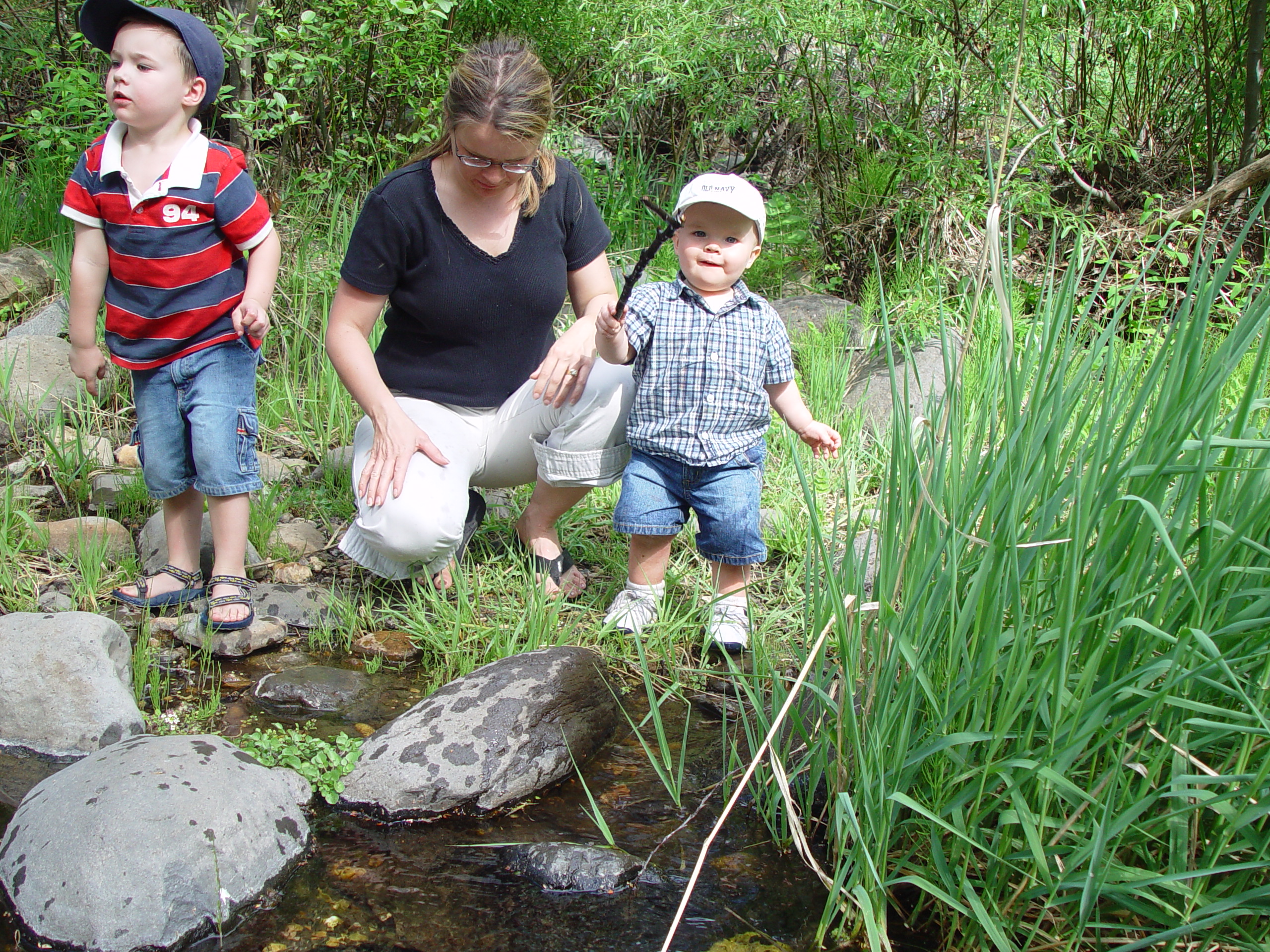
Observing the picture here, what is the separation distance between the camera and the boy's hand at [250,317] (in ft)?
9.50

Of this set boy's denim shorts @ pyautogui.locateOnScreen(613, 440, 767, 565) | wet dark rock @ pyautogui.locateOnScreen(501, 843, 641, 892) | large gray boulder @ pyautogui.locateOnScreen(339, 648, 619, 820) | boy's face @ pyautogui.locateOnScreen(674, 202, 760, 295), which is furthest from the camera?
boy's denim shorts @ pyautogui.locateOnScreen(613, 440, 767, 565)

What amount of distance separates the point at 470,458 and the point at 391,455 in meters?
0.33

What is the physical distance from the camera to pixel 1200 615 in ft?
4.76

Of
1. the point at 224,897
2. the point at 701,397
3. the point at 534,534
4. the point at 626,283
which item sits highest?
the point at 626,283

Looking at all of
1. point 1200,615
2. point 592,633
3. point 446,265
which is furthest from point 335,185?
point 1200,615

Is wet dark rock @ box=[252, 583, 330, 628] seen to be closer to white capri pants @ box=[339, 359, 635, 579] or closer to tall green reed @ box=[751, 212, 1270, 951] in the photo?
white capri pants @ box=[339, 359, 635, 579]

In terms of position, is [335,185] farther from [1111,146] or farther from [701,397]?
[1111,146]

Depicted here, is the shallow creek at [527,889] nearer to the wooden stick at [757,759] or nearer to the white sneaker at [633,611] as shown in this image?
the wooden stick at [757,759]

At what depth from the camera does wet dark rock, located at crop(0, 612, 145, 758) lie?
237 cm

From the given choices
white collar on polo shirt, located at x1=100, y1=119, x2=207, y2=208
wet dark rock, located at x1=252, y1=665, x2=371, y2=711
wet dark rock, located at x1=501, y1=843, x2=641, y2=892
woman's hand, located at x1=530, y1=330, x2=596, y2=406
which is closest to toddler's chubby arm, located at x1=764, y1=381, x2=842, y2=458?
woman's hand, located at x1=530, y1=330, x2=596, y2=406

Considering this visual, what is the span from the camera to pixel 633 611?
2898 millimetres

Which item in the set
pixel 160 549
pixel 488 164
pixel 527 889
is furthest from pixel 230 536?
pixel 527 889

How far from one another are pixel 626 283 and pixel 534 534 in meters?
1.10

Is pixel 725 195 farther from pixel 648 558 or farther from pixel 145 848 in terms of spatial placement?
pixel 145 848
